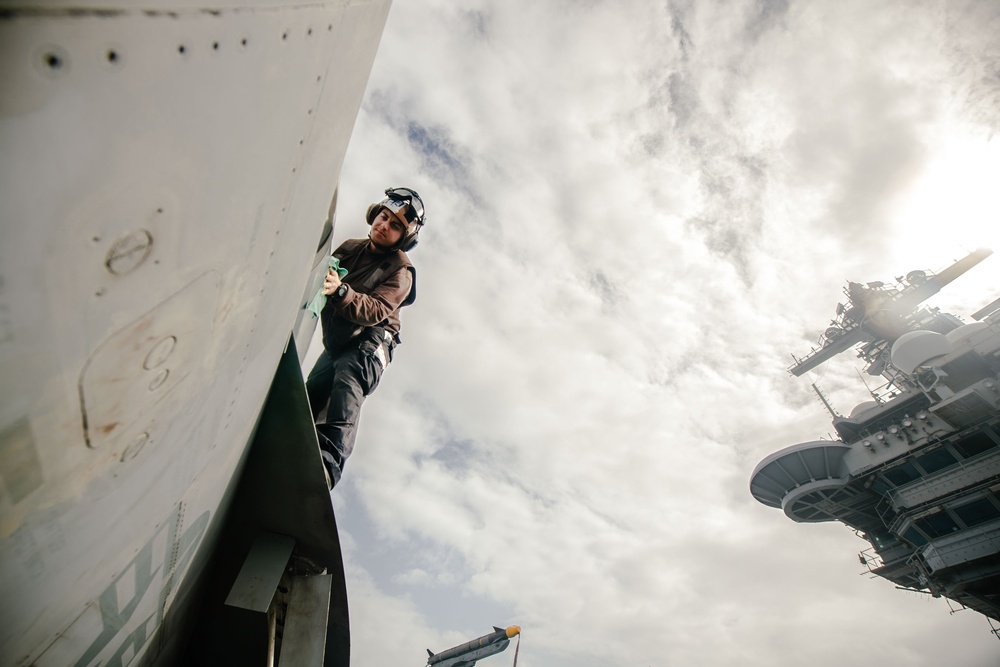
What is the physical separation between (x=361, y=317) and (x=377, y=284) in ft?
2.99

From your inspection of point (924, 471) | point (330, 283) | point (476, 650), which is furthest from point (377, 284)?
point (924, 471)

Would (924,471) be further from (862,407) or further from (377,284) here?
(377,284)

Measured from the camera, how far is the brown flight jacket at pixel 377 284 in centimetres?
408

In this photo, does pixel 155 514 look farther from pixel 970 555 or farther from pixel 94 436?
pixel 970 555

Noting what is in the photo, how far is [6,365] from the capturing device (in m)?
0.77

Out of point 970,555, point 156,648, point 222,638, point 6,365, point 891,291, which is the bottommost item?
point 6,365

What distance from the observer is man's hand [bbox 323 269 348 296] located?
11.3ft

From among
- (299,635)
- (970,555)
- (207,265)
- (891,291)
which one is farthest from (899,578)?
(207,265)

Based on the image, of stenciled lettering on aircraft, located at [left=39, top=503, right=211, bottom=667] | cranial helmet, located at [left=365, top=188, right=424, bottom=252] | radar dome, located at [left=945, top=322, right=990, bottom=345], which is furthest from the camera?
radar dome, located at [left=945, top=322, right=990, bottom=345]

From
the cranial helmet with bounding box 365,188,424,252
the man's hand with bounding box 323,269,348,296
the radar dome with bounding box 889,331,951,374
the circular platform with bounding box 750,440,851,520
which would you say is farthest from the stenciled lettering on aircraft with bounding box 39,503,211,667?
the radar dome with bounding box 889,331,951,374

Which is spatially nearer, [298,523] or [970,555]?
[298,523]

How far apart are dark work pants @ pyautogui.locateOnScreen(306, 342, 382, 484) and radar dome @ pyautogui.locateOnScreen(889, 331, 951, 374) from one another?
124ft

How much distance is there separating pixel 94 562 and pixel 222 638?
115 inches

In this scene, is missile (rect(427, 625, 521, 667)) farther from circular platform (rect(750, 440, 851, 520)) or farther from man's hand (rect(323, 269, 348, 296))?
circular platform (rect(750, 440, 851, 520))
